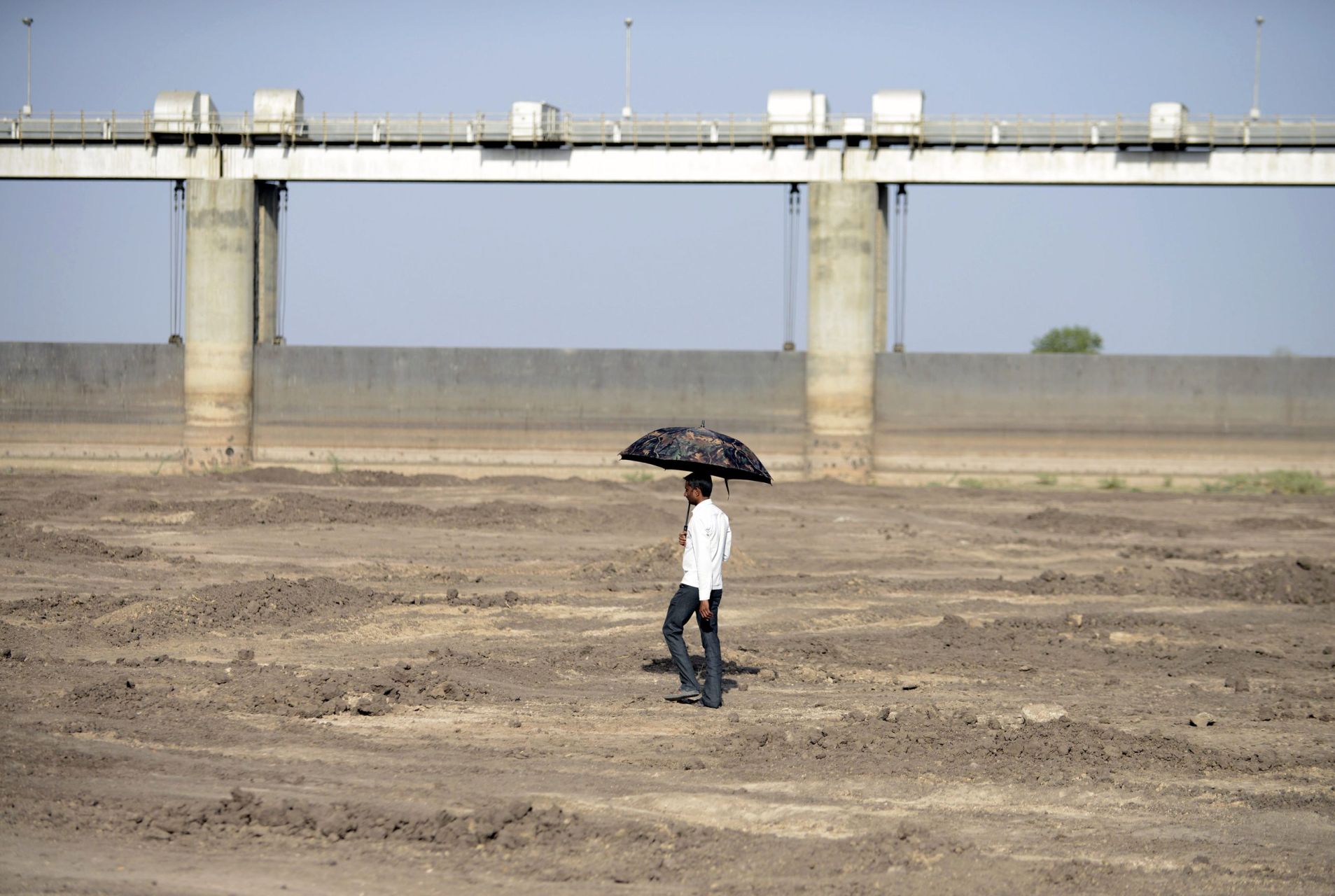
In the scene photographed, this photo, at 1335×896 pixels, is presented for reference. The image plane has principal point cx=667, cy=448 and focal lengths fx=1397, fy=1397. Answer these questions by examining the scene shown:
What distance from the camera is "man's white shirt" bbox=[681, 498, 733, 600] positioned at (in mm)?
9852

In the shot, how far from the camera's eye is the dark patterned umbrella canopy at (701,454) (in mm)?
9859

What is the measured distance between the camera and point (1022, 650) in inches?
520

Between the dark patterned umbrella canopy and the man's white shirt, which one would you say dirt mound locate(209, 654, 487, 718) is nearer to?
the man's white shirt

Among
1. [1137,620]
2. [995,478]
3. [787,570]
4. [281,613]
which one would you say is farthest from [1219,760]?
[995,478]

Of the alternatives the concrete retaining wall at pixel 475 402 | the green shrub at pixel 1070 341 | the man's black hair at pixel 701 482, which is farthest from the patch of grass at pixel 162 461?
the green shrub at pixel 1070 341

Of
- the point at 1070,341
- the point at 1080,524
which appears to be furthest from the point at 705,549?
the point at 1070,341

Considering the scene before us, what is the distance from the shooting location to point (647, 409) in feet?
109

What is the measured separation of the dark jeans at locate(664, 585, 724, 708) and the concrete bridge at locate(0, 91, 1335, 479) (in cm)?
2175

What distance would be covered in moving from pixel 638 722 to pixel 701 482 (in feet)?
5.81

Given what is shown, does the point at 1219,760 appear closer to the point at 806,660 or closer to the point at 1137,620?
the point at 806,660

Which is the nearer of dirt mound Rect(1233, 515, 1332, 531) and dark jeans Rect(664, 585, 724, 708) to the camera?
dark jeans Rect(664, 585, 724, 708)

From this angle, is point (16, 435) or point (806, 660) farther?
point (16, 435)

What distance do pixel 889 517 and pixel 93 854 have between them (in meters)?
20.4

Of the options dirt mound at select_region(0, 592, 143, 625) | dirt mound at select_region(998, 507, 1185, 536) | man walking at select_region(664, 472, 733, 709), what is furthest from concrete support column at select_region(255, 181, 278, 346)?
man walking at select_region(664, 472, 733, 709)
